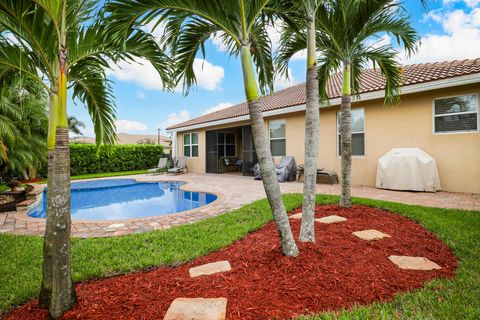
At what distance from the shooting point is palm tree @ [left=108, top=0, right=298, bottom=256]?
244 centimetres

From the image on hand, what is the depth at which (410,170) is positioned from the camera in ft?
26.6

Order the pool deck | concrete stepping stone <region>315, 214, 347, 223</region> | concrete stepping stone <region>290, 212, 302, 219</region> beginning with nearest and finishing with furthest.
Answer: concrete stepping stone <region>315, 214, 347, 223</region>
the pool deck
concrete stepping stone <region>290, 212, 302, 219</region>

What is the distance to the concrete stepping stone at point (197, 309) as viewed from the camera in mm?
2069

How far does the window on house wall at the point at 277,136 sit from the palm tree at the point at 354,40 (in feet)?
22.4

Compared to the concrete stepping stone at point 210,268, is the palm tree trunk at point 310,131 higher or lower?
higher

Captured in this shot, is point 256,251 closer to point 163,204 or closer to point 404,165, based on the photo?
point 163,204

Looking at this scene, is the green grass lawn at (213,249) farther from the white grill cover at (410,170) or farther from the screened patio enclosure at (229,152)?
the screened patio enclosure at (229,152)

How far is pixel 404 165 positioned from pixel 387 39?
4673 millimetres

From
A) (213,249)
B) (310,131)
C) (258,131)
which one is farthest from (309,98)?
(213,249)

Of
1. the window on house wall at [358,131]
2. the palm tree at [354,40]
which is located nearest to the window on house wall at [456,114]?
the window on house wall at [358,131]

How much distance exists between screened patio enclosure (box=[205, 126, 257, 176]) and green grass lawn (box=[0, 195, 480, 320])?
901 cm

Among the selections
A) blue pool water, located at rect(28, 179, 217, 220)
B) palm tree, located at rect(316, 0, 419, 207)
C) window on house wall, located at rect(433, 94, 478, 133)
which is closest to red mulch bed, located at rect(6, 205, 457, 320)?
palm tree, located at rect(316, 0, 419, 207)

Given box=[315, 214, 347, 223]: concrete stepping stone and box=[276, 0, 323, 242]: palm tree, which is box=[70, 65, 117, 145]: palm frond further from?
box=[315, 214, 347, 223]: concrete stepping stone

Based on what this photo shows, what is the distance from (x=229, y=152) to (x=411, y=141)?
1278 cm
